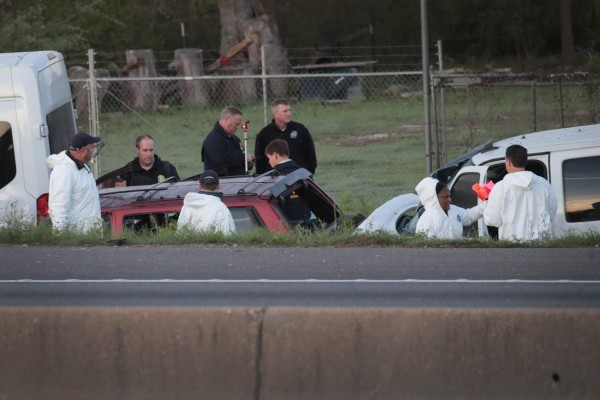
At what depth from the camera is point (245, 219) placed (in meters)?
11.8

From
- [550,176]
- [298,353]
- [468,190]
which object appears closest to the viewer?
[298,353]

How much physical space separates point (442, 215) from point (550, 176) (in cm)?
112

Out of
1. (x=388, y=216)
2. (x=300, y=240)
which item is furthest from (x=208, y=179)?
(x=388, y=216)

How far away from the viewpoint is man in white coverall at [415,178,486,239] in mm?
11461

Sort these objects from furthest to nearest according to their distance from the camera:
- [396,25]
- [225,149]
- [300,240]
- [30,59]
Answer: [396,25] → [225,149] → [30,59] → [300,240]

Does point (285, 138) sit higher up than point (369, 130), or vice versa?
point (285, 138)

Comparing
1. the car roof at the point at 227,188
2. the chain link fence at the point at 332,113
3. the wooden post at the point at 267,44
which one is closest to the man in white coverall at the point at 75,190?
the car roof at the point at 227,188

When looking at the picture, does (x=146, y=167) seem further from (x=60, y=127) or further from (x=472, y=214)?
(x=472, y=214)

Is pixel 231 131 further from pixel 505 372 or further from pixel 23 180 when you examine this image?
pixel 505 372

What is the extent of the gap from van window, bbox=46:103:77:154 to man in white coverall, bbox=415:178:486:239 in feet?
14.1

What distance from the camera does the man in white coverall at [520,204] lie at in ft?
36.6

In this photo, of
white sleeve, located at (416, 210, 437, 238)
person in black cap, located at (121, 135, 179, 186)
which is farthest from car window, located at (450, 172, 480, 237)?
person in black cap, located at (121, 135, 179, 186)

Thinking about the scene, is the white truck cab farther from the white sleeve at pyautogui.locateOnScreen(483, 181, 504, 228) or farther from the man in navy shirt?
the man in navy shirt

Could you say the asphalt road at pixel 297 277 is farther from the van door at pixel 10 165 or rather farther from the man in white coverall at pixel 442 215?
the van door at pixel 10 165
